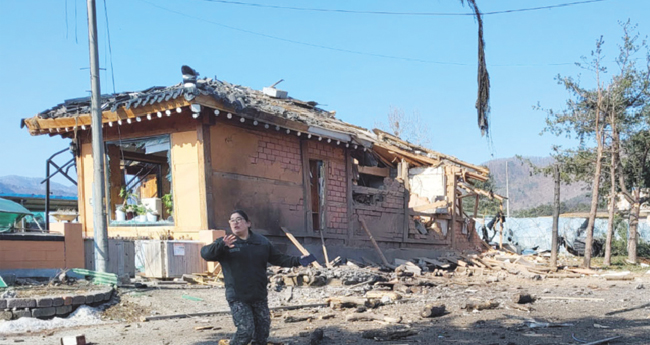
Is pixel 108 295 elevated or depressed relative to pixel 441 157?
depressed

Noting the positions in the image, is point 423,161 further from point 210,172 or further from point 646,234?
point 646,234

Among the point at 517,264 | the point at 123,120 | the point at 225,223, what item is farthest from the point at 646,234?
the point at 123,120

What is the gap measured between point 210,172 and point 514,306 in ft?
22.7

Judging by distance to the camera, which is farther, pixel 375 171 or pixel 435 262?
pixel 375 171

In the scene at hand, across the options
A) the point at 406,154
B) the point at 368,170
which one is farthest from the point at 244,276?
the point at 406,154

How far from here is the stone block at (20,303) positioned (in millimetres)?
7887

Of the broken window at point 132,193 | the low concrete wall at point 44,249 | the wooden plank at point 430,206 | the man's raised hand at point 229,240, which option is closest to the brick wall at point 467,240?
the wooden plank at point 430,206

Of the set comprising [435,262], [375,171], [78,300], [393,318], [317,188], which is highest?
[375,171]

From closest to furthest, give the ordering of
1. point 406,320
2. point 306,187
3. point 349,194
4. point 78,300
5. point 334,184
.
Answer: point 78,300, point 406,320, point 306,187, point 334,184, point 349,194

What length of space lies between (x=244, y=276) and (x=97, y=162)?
198 inches

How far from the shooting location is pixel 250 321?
5.75 meters

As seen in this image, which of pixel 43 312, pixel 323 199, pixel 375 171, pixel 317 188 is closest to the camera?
pixel 43 312

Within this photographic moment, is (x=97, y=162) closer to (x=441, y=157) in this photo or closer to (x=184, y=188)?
(x=184, y=188)

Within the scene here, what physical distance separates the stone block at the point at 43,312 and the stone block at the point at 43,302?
4cm
